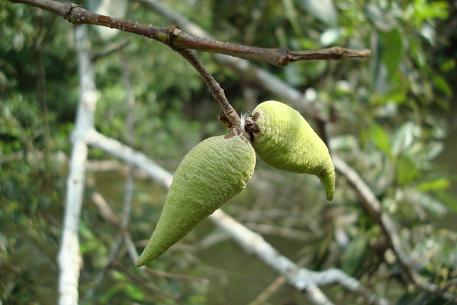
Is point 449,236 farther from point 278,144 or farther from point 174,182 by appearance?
point 174,182

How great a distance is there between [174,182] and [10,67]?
1.06 m

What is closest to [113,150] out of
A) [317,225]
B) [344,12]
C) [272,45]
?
[344,12]

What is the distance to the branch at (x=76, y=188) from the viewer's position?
0.88 meters

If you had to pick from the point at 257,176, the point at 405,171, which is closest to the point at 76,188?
the point at 405,171

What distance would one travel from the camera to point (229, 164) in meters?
0.62

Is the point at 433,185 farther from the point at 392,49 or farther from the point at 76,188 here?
the point at 76,188

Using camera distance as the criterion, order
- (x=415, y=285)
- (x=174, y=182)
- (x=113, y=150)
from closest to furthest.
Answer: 1. (x=174, y=182)
2. (x=415, y=285)
3. (x=113, y=150)

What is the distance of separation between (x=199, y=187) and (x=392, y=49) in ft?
3.49

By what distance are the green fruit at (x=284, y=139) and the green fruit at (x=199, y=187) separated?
0.04 metres

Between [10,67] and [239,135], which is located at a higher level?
[10,67]

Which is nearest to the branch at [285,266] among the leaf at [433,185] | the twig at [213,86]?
the twig at [213,86]

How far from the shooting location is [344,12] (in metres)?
1.89

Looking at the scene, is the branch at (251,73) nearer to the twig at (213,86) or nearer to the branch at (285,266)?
the branch at (285,266)

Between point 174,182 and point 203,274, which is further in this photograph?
point 203,274
